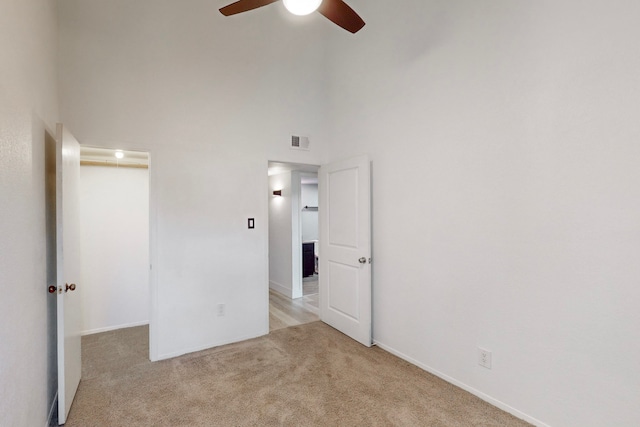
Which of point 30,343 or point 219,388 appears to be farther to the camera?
point 219,388

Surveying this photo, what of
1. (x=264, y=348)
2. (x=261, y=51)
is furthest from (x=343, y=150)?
(x=264, y=348)

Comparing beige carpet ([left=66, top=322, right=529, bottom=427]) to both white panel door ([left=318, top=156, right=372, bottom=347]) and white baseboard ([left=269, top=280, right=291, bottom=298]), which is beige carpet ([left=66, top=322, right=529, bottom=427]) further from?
white baseboard ([left=269, top=280, right=291, bottom=298])

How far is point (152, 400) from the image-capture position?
2.27 metres

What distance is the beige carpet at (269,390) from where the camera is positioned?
80.8 inches

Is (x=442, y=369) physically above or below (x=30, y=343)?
below

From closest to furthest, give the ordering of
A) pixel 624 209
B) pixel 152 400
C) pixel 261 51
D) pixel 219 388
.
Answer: pixel 624 209 → pixel 152 400 → pixel 219 388 → pixel 261 51

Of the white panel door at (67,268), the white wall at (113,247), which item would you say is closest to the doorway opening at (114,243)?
the white wall at (113,247)

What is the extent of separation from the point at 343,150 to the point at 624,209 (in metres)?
2.56

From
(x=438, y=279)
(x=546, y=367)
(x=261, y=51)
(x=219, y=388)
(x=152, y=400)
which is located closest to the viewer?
(x=546, y=367)

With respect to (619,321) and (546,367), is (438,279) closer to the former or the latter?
(546,367)

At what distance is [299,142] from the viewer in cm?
373

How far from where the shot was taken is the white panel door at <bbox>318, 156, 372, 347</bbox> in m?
3.20

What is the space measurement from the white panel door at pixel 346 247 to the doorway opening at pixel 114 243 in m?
2.13

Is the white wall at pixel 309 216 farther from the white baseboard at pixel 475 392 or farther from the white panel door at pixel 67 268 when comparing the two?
the white panel door at pixel 67 268
